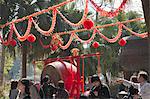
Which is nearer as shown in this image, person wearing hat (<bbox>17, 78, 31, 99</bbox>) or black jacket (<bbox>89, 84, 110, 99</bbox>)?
black jacket (<bbox>89, 84, 110, 99</bbox>)

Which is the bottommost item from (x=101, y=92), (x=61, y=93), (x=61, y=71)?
(x=61, y=93)

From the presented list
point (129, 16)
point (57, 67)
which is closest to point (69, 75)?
point (57, 67)

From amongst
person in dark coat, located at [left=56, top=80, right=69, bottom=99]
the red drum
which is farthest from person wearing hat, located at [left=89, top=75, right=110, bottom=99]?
the red drum

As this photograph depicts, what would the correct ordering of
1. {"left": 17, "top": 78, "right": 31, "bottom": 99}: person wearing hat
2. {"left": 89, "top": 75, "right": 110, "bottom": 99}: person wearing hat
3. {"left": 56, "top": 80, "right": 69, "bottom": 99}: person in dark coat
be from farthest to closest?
{"left": 56, "top": 80, "right": 69, "bottom": 99}: person in dark coat < {"left": 17, "top": 78, "right": 31, "bottom": 99}: person wearing hat < {"left": 89, "top": 75, "right": 110, "bottom": 99}: person wearing hat

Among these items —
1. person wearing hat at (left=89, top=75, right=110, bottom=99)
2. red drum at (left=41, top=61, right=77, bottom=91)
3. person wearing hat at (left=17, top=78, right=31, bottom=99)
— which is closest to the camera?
person wearing hat at (left=89, top=75, right=110, bottom=99)

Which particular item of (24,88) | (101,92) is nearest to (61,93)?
(24,88)

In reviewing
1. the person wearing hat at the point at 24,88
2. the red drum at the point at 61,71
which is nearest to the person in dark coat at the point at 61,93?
the person wearing hat at the point at 24,88

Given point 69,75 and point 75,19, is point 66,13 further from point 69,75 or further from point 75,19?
point 69,75

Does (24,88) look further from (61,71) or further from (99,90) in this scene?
(61,71)

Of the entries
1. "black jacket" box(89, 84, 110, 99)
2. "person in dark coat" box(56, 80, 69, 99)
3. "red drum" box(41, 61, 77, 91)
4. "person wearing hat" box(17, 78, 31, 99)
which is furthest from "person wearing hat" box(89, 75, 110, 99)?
"red drum" box(41, 61, 77, 91)

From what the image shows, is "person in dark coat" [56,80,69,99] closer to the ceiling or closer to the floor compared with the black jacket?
closer to the floor

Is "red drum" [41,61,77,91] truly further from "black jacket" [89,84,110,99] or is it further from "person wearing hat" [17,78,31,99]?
"black jacket" [89,84,110,99]

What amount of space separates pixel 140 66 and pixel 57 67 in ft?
9.13

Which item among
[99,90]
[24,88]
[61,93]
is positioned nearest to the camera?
[99,90]
